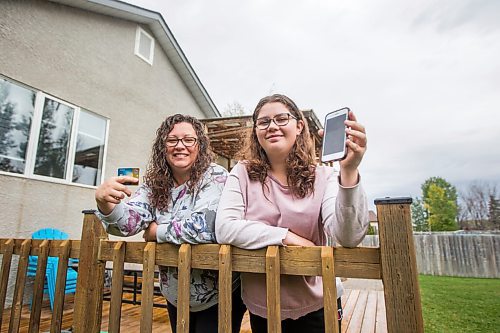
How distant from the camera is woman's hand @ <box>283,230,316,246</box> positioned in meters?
0.97

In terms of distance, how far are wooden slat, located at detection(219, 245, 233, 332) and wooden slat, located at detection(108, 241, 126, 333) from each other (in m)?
0.56

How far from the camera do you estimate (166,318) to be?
11.0 ft

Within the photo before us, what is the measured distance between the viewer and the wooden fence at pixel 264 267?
0.81m

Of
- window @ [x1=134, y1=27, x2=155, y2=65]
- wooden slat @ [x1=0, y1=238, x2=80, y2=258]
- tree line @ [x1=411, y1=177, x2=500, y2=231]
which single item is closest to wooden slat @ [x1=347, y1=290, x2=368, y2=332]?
wooden slat @ [x1=0, y1=238, x2=80, y2=258]

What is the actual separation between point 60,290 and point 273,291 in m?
1.33

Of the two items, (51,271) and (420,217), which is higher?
(420,217)

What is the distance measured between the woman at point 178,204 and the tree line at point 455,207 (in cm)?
2505

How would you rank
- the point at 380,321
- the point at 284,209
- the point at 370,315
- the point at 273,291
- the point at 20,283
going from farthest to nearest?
the point at 370,315 < the point at 380,321 < the point at 20,283 < the point at 284,209 < the point at 273,291

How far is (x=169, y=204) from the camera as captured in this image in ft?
4.35

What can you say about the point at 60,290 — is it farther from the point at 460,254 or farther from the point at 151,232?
the point at 460,254

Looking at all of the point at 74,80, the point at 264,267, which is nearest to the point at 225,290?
the point at 264,267

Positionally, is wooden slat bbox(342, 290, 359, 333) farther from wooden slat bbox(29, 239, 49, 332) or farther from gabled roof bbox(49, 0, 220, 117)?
gabled roof bbox(49, 0, 220, 117)

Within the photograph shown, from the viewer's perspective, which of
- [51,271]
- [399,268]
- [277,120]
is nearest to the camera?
[399,268]

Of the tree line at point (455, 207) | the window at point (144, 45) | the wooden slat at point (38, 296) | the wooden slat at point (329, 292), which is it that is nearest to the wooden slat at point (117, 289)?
the wooden slat at point (38, 296)
